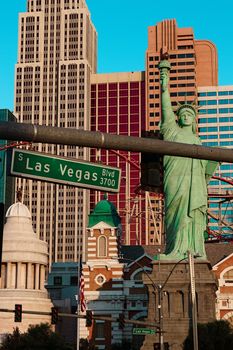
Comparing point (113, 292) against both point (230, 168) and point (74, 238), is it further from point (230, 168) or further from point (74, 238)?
point (230, 168)

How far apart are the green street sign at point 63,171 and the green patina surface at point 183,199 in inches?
1870

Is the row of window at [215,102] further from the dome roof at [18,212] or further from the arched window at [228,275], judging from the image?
the arched window at [228,275]

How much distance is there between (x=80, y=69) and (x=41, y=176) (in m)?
148

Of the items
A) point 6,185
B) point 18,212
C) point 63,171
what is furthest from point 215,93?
point 63,171

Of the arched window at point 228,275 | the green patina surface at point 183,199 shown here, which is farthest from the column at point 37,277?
the arched window at point 228,275

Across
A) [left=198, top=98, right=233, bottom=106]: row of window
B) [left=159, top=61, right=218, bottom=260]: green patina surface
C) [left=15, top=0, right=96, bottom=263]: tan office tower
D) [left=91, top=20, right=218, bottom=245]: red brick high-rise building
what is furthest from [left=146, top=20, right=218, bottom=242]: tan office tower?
[left=159, top=61, right=218, bottom=260]: green patina surface

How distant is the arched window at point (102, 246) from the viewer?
242 feet

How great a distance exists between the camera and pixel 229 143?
162 metres

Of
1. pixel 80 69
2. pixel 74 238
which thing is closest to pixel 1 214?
pixel 74 238

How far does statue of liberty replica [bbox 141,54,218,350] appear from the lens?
2315 inches

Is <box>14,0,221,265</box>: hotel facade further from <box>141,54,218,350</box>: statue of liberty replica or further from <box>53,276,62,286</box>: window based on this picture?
<box>141,54,218,350</box>: statue of liberty replica

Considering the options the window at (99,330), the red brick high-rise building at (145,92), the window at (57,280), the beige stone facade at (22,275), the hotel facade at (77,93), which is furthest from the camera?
the red brick high-rise building at (145,92)

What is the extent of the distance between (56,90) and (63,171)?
14735 centimetres

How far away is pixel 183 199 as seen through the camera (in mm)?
60625
